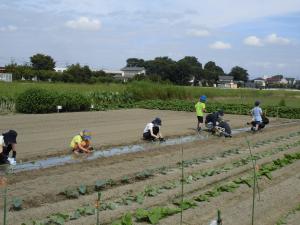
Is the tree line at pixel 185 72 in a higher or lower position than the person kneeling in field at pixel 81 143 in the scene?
higher

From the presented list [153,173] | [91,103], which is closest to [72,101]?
[91,103]

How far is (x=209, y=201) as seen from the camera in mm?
8180

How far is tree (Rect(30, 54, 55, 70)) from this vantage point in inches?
3194

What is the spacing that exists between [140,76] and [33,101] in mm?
38226

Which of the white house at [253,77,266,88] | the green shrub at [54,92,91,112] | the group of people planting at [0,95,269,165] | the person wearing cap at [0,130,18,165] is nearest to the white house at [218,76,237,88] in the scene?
the white house at [253,77,266,88]

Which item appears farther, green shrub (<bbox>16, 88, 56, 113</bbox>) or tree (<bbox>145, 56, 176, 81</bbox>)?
tree (<bbox>145, 56, 176, 81</bbox>)

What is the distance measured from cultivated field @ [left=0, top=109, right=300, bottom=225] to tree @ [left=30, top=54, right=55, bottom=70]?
67.4m

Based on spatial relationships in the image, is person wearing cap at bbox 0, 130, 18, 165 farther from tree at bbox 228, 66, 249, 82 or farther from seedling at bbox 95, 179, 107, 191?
tree at bbox 228, 66, 249, 82

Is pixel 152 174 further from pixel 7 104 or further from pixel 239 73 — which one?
pixel 239 73

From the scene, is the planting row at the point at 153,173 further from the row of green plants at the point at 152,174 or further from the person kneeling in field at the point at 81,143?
the person kneeling in field at the point at 81,143

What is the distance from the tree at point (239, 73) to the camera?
134750mm

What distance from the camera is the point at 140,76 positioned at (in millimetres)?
64312

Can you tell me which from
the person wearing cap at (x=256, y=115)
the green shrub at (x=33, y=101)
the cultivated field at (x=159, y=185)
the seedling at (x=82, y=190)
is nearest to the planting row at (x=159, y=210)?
the cultivated field at (x=159, y=185)

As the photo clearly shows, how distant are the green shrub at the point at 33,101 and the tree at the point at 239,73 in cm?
11134
